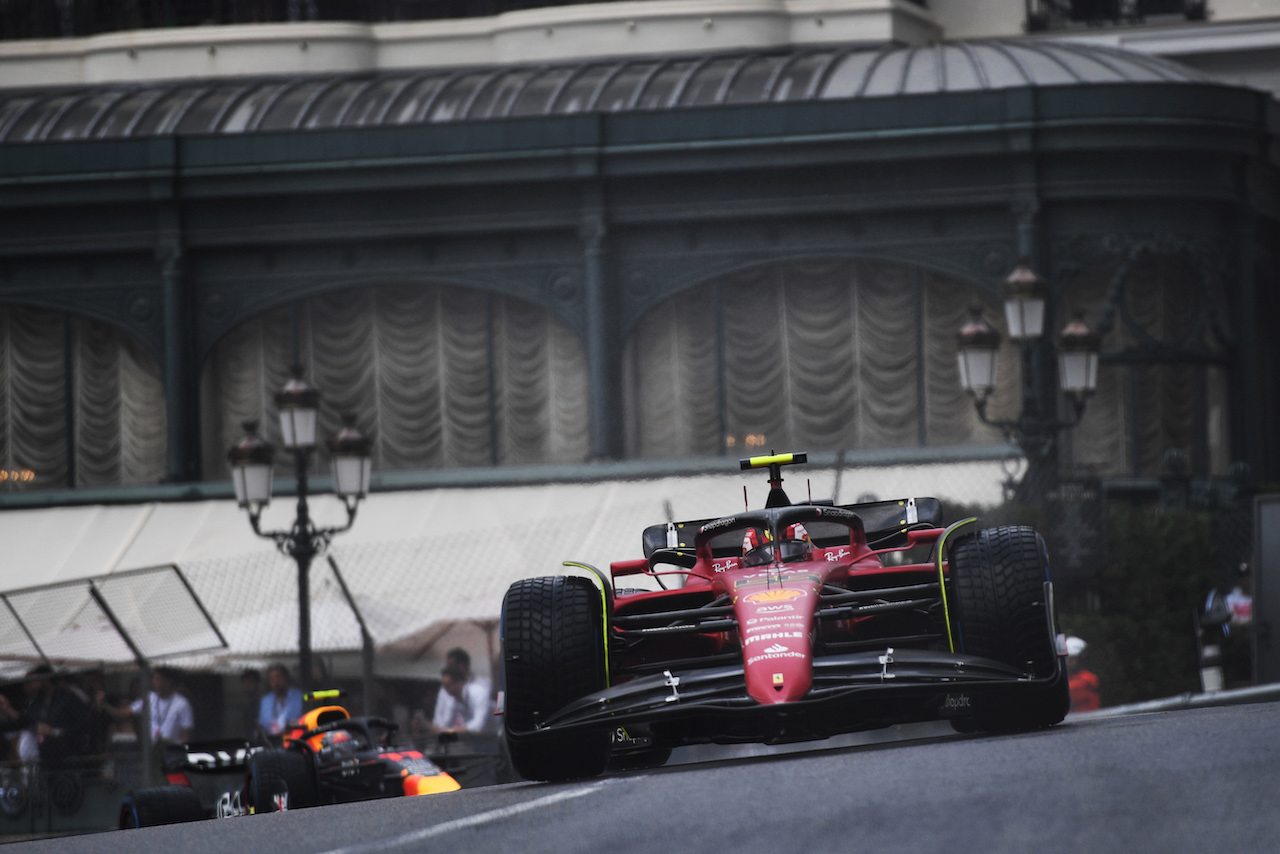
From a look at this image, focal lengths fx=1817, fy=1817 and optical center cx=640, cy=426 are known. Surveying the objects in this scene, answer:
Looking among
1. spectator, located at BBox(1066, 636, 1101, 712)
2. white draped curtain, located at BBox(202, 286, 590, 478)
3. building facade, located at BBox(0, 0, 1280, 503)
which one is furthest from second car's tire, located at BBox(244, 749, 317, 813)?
white draped curtain, located at BBox(202, 286, 590, 478)

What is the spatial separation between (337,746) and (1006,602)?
526 centimetres

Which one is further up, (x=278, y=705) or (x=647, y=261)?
(x=647, y=261)

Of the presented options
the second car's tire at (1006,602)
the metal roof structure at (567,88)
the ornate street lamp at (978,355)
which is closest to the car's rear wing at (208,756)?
the second car's tire at (1006,602)

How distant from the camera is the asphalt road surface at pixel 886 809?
17.1 ft

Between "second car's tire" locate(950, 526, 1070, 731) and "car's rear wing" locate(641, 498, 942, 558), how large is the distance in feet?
3.35

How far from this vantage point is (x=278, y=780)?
10828mm

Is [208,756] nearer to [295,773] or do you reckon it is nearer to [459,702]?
[295,773]

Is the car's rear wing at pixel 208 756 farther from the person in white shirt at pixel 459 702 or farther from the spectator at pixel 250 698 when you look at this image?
the spectator at pixel 250 698

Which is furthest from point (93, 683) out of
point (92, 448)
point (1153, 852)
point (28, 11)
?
point (28, 11)

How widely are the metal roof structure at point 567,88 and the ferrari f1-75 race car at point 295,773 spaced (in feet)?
39.9

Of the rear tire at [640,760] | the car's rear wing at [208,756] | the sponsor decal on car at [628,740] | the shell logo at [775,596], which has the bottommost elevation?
the car's rear wing at [208,756]

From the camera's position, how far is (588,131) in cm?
2273

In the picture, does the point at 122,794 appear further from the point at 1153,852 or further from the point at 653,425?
the point at 1153,852

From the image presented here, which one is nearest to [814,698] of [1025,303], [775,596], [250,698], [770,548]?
[775,596]
